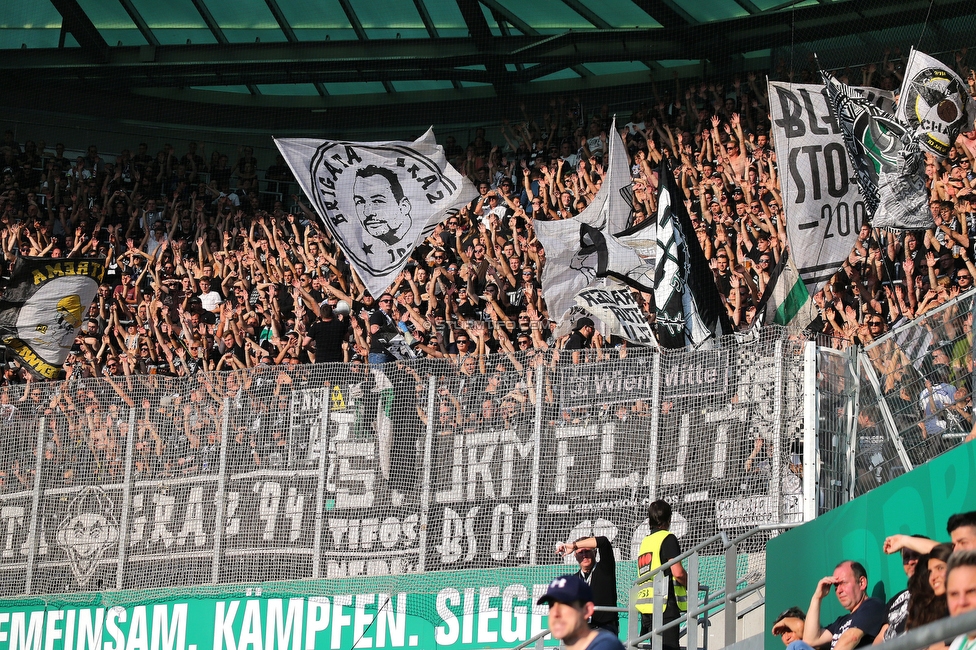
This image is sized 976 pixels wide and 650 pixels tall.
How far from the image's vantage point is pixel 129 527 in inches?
493

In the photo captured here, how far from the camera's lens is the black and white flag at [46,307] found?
17.8m

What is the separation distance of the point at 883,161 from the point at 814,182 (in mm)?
864

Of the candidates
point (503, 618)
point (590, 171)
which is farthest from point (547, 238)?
point (503, 618)

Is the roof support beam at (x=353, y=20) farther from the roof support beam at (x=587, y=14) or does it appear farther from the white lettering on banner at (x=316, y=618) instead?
the white lettering on banner at (x=316, y=618)

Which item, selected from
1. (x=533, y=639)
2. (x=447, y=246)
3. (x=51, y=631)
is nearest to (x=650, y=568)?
(x=533, y=639)

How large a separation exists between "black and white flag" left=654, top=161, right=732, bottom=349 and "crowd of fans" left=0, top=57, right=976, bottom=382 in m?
0.93

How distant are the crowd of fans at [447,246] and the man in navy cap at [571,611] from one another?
5334 millimetres

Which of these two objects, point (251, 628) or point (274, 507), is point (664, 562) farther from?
point (251, 628)

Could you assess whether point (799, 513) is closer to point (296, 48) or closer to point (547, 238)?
point (547, 238)

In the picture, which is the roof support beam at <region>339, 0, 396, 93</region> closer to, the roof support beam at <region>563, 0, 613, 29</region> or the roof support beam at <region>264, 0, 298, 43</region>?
the roof support beam at <region>264, 0, 298, 43</region>

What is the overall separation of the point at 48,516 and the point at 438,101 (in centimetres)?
1276

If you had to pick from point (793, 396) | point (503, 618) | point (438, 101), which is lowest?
point (503, 618)

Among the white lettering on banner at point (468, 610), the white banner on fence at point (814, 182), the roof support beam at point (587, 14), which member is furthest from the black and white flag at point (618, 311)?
the roof support beam at point (587, 14)

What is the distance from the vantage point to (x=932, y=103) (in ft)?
40.1
